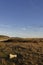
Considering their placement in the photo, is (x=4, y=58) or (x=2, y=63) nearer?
(x=2, y=63)

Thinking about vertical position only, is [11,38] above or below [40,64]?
above

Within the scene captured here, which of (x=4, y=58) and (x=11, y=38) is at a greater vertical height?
(x=11, y=38)

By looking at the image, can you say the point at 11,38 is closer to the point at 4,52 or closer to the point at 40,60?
the point at 4,52

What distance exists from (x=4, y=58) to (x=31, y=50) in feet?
7.95

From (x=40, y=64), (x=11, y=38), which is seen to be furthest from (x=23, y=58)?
(x=11, y=38)

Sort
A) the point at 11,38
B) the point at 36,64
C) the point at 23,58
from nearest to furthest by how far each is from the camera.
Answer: the point at 36,64, the point at 23,58, the point at 11,38

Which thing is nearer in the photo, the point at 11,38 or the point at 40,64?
the point at 40,64

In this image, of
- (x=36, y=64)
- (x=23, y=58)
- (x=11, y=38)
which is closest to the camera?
(x=36, y=64)

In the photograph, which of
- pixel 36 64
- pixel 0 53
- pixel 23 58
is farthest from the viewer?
pixel 0 53

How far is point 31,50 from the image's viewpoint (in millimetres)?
12891

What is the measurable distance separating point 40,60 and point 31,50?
200 centimetres

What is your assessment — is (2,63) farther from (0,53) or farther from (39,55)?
(39,55)

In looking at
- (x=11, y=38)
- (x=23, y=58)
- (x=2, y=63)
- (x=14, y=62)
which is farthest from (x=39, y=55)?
(x=11, y=38)

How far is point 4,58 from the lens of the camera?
37.5 ft
